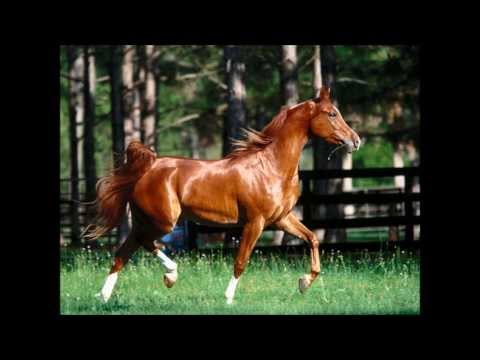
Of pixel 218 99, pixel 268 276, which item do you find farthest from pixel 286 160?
pixel 218 99

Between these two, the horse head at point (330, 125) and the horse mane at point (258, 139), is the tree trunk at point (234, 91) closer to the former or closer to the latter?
the horse mane at point (258, 139)

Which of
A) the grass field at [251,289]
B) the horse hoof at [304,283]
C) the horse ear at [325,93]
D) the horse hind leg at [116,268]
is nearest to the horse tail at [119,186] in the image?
the horse hind leg at [116,268]

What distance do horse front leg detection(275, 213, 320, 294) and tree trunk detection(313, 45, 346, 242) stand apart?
20.2 ft

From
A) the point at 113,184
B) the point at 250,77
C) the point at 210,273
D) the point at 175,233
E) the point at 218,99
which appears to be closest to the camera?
the point at 113,184

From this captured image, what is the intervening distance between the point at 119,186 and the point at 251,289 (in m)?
1.99

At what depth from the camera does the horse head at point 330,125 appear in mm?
10023

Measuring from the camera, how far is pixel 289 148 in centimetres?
1021

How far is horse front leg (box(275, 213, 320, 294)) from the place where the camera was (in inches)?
403

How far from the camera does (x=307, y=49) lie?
2444cm

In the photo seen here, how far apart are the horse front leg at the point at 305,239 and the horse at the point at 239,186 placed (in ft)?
0.04

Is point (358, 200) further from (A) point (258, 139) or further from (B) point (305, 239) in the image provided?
(A) point (258, 139)

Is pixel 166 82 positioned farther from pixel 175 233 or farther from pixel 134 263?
pixel 134 263

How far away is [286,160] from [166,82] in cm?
1721

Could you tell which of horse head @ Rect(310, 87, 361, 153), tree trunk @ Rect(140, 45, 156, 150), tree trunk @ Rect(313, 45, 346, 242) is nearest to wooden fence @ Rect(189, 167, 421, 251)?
tree trunk @ Rect(313, 45, 346, 242)
